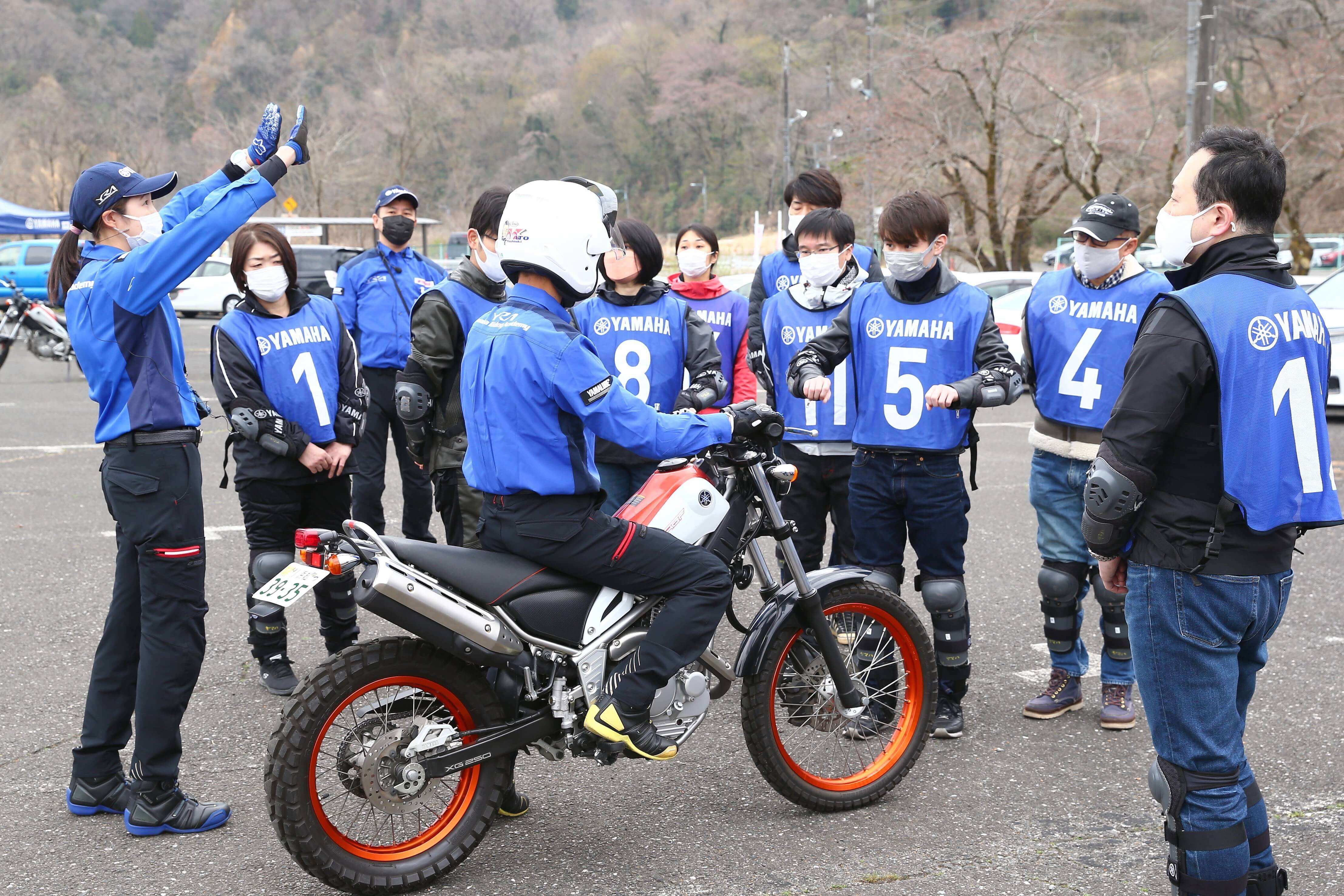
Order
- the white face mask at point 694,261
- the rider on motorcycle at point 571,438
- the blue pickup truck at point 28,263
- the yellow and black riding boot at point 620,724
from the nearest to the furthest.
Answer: the rider on motorcycle at point 571,438, the yellow and black riding boot at point 620,724, the white face mask at point 694,261, the blue pickup truck at point 28,263

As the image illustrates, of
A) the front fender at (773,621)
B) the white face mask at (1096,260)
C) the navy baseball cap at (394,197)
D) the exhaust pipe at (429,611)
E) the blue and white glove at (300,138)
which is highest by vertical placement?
the navy baseball cap at (394,197)

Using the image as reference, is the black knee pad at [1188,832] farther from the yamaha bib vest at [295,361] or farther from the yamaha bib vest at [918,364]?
the yamaha bib vest at [295,361]

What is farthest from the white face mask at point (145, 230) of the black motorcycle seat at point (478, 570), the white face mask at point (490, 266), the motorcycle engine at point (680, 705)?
the motorcycle engine at point (680, 705)

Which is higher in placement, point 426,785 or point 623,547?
point 623,547

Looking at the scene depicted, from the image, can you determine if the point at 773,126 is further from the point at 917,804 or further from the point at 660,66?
the point at 917,804

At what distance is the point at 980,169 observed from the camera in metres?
27.6

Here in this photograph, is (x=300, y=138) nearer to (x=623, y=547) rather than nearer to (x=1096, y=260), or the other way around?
(x=623, y=547)

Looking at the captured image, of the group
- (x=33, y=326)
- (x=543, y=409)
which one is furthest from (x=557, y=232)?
(x=33, y=326)

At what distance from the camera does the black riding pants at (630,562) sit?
11.1 ft

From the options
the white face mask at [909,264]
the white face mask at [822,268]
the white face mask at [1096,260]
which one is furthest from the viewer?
the white face mask at [822,268]

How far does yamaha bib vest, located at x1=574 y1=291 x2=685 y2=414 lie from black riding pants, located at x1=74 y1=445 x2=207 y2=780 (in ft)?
6.36

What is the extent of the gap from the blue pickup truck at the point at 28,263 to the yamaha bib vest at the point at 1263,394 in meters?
28.2

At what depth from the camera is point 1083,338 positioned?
15.5 ft

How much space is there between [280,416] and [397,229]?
206 cm
